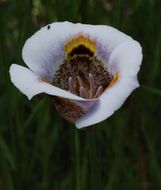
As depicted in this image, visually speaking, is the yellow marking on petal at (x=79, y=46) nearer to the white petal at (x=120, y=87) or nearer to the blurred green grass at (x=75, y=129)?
the white petal at (x=120, y=87)

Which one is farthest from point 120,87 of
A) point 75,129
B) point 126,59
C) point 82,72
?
point 75,129

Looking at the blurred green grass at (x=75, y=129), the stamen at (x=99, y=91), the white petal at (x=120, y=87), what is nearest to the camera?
the white petal at (x=120, y=87)

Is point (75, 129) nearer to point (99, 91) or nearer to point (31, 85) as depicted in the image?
point (99, 91)

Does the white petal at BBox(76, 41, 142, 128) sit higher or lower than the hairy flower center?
higher

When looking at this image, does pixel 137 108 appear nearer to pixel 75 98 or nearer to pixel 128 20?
pixel 128 20

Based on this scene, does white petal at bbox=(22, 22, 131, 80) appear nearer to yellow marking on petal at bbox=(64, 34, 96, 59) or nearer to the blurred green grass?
yellow marking on petal at bbox=(64, 34, 96, 59)

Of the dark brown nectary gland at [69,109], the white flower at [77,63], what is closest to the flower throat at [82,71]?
the white flower at [77,63]

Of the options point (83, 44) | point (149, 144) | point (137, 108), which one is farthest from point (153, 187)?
point (83, 44)

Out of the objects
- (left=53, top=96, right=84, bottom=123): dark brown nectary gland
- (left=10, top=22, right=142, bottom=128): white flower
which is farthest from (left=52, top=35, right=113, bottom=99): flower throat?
(left=53, top=96, right=84, bottom=123): dark brown nectary gland
